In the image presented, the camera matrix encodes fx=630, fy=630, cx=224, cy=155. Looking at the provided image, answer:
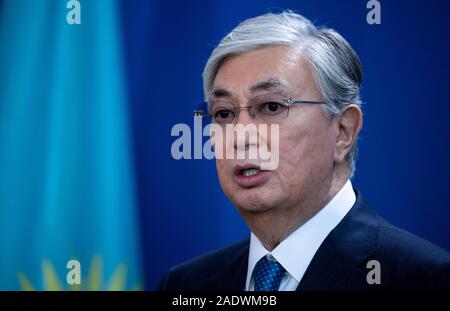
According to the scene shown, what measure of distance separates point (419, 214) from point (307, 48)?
26.0 inches

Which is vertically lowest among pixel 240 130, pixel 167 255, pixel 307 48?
pixel 167 255

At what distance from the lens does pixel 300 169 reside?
177 cm

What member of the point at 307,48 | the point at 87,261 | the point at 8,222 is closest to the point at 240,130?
the point at 307,48

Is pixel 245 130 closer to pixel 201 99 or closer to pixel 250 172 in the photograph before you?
pixel 250 172

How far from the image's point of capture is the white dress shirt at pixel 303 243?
5.75 ft

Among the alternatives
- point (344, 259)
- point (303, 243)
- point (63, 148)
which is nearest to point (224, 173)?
point (303, 243)

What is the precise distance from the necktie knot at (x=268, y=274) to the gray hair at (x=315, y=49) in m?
0.40

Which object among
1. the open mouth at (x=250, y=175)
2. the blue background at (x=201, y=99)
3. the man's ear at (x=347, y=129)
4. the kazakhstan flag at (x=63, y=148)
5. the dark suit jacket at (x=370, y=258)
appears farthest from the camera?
the kazakhstan flag at (x=63, y=148)

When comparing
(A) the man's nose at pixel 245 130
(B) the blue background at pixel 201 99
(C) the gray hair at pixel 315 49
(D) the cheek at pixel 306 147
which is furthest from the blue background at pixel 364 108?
(A) the man's nose at pixel 245 130

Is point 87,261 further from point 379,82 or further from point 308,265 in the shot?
point 379,82

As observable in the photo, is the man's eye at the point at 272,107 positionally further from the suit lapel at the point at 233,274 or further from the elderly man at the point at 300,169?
the suit lapel at the point at 233,274

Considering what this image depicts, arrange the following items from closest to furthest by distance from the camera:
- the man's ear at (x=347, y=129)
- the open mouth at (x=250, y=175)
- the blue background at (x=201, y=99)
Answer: the open mouth at (x=250, y=175) → the man's ear at (x=347, y=129) → the blue background at (x=201, y=99)

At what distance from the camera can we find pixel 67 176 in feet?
6.92

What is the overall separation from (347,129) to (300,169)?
0.22 m
